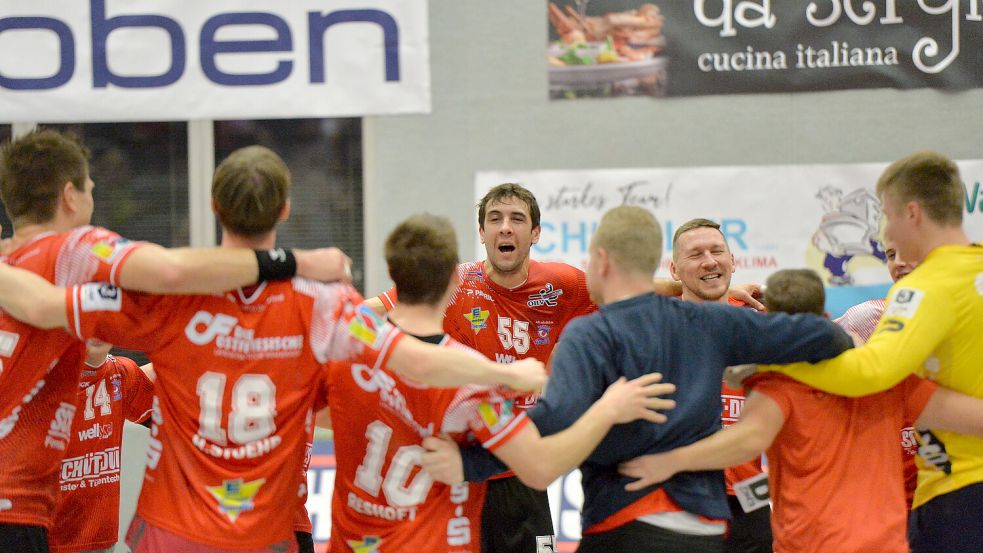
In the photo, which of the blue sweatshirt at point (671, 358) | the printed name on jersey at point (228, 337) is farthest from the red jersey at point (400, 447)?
the printed name on jersey at point (228, 337)

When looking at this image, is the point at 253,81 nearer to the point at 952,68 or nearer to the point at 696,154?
the point at 696,154

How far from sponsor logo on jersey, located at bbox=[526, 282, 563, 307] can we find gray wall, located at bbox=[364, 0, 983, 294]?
326 cm

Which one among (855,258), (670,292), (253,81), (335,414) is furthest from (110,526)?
(855,258)

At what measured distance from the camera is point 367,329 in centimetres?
284

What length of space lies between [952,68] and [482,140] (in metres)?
3.82

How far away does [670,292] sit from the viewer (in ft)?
14.5

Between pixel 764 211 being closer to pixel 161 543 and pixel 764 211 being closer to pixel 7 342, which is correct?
pixel 161 543

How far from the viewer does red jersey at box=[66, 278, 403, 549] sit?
9.44ft

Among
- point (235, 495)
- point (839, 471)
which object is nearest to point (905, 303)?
point (839, 471)

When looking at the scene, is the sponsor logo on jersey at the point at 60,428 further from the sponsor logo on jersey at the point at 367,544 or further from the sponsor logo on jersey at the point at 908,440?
the sponsor logo on jersey at the point at 908,440

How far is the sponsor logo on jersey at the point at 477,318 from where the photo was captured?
454 centimetres

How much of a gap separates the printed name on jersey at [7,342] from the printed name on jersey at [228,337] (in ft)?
1.93

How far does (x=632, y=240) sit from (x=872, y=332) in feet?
5.57

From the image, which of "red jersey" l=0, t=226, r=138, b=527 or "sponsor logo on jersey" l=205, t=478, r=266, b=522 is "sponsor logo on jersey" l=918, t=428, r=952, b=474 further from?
"red jersey" l=0, t=226, r=138, b=527
